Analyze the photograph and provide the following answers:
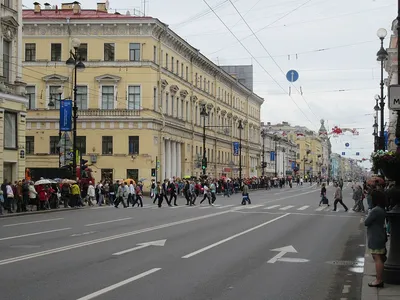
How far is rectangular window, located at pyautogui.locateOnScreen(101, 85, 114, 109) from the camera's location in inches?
2525

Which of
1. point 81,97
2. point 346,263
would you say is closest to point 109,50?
point 81,97

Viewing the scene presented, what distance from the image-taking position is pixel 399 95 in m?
12.7

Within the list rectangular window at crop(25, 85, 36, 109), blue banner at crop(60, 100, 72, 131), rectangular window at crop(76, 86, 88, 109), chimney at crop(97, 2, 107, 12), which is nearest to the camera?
blue banner at crop(60, 100, 72, 131)

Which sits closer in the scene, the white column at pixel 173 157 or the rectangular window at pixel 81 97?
the rectangular window at pixel 81 97

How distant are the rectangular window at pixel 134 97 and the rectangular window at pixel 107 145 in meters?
3.86

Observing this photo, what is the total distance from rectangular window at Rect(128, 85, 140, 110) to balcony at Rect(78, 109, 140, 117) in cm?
71

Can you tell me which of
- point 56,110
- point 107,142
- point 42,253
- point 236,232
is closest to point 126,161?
point 107,142

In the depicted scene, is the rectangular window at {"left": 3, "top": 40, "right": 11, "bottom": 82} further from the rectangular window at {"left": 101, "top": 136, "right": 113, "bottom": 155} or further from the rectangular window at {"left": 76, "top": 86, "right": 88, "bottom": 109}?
the rectangular window at {"left": 101, "top": 136, "right": 113, "bottom": 155}

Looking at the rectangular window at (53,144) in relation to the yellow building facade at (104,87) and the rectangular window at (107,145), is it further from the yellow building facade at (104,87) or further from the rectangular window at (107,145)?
the rectangular window at (107,145)

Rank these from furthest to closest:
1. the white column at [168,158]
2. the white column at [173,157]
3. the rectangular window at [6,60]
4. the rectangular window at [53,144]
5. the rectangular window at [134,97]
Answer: the white column at [173,157] → the white column at [168,158] → the rectangular window at [53,144] → the rectangular window at [134,97] → the rectangular window at [6,60]

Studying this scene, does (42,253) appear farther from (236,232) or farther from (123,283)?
(236,232)

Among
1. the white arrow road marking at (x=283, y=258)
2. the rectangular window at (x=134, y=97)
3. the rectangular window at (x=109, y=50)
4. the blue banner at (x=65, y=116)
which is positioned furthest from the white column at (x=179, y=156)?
the white arrow road marking at (x=283, y=258)

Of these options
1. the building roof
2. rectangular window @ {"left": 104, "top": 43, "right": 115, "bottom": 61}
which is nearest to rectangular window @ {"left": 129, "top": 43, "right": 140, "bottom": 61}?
rectangular window @ {"left": 104, "top": 43, "right": 115, "bottom": 61}

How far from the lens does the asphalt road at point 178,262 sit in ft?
→ 33.9
